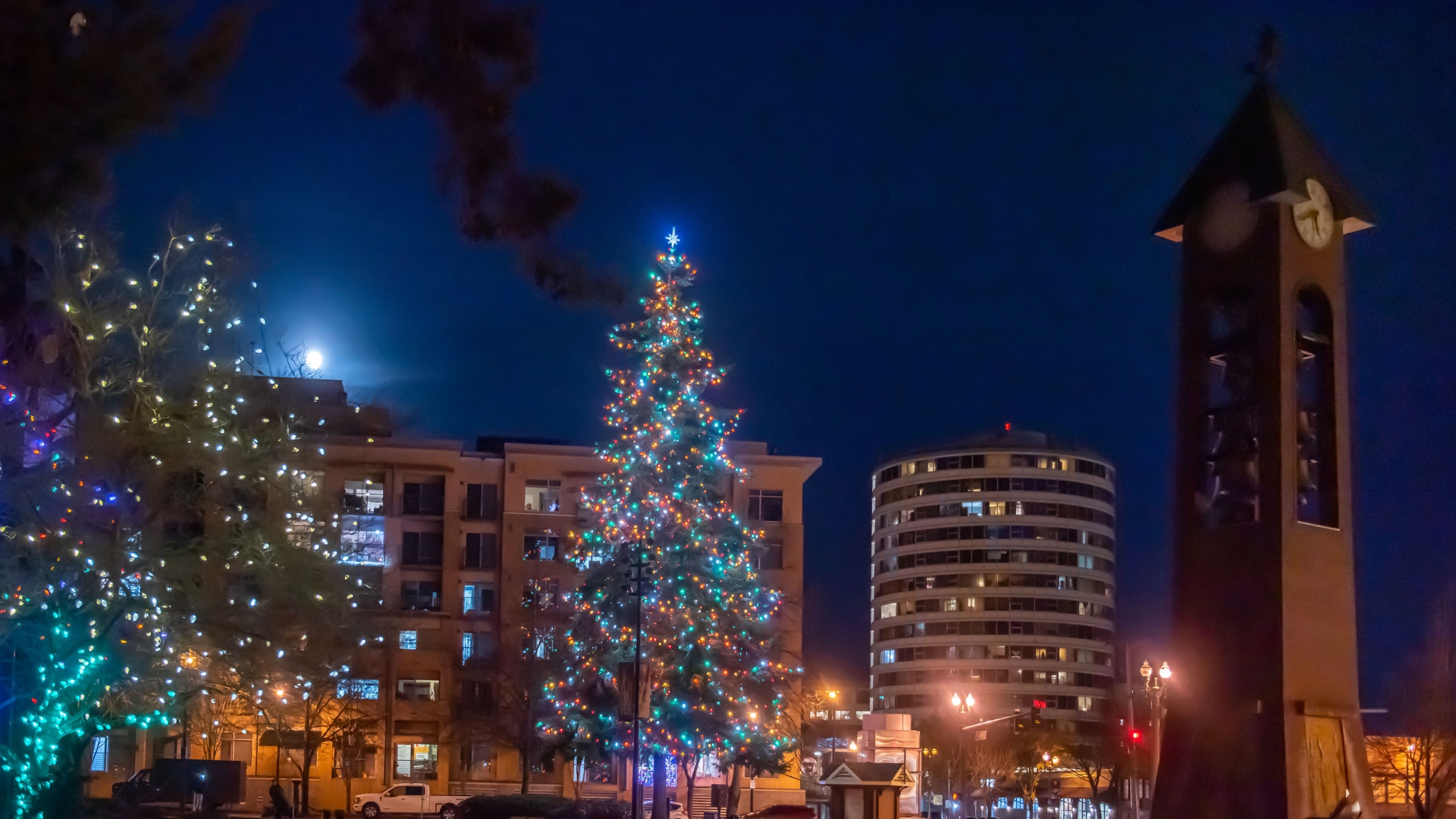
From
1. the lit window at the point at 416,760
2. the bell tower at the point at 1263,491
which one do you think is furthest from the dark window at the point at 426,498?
the bell tower at the point at 1263,491

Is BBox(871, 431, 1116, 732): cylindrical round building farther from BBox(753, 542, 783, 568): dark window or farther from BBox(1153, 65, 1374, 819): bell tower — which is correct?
BBox(1153, 65, 1374, 819): bell tower

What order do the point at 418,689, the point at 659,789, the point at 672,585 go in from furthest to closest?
the point at 418,689
the point at 672,585
the point at 659,789

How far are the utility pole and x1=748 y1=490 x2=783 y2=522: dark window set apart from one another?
112 ft

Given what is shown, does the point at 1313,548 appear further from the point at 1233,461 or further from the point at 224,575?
the point at 224,575

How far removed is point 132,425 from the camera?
92.7ft

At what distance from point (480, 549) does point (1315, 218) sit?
4813cm

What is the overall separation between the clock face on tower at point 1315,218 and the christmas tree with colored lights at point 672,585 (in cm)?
1432

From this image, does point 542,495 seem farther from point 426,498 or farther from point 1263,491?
point 1263,491

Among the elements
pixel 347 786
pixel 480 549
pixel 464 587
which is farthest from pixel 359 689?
pixel 480 549

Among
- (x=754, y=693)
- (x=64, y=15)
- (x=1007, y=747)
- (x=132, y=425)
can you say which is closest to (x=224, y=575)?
(x=132, y=425)

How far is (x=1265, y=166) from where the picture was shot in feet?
91.6

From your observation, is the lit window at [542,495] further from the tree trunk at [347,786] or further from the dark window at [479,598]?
the tree trunk at [347,786]

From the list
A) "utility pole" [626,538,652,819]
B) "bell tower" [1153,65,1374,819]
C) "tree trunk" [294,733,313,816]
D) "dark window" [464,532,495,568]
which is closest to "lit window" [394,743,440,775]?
"tree trunk" [294,733,313,816]

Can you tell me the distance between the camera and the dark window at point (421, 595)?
222ft
